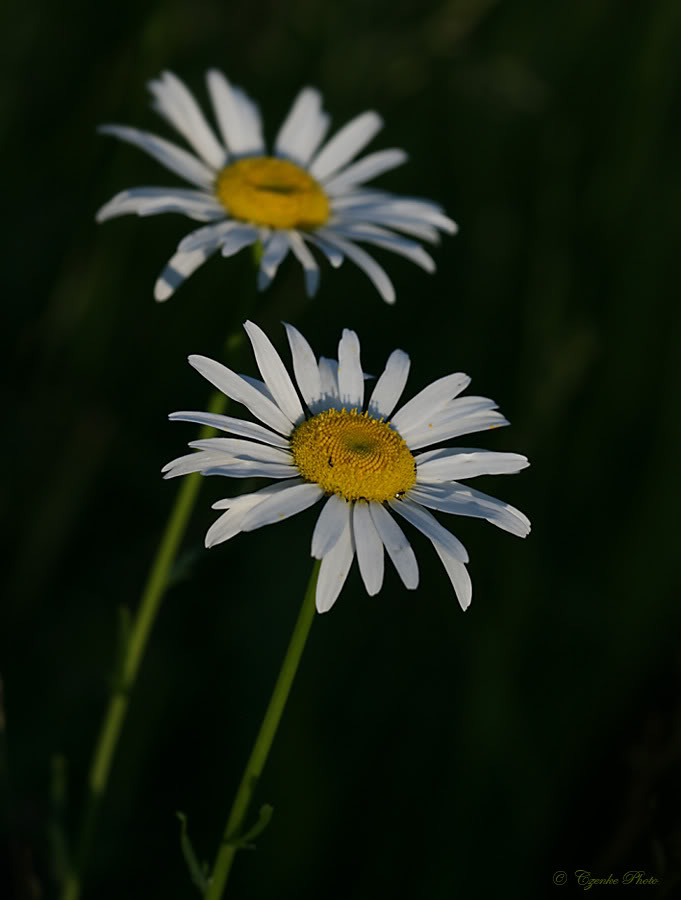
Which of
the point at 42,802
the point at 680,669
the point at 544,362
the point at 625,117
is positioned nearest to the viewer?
the point at 680,669

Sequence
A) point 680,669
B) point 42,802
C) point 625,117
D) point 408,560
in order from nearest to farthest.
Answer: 1. point 408,560
2. point 680,669
3. point 42,802
4. point 625,117

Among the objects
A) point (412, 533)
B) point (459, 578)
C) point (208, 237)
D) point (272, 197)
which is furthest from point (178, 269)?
point (412, 533)

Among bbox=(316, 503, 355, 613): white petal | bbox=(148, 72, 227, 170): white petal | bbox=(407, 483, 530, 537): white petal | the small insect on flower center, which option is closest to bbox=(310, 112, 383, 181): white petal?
bbox=(148, 72, 227, 170): white petal

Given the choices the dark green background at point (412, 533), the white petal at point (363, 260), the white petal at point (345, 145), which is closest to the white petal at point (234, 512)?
the white petal at point (363, 260)

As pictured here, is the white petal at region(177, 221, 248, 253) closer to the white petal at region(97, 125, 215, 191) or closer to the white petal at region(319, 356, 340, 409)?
the white petal at region(97, 125, 215, 191)

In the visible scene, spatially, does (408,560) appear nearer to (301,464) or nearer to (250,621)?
(301,464)

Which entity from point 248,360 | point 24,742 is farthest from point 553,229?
point 24,742

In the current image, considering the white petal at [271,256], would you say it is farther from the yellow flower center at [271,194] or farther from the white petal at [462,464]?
the white petal at [462,464]
